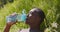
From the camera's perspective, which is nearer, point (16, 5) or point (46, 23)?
point (46, 23)

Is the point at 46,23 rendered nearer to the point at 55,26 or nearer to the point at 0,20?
the point at 55,26

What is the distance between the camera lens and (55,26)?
5180 millimetres

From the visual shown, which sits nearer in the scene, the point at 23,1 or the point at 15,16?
the point at 15,16

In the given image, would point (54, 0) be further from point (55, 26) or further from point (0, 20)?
point (0, 20)

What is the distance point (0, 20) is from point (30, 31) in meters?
5.53

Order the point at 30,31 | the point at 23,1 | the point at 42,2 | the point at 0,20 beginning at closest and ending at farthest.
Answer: the point at 30,31
the point at 42,2
the point at 23,1
the point at 0,20

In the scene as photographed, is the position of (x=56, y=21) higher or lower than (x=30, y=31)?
higher

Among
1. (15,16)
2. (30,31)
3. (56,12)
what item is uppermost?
(56,12)

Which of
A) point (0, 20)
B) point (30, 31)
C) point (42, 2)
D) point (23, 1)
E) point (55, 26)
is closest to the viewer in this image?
point (30, 31)

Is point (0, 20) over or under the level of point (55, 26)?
over

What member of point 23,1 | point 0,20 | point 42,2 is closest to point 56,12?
point 42,2

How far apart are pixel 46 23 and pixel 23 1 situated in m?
2.05

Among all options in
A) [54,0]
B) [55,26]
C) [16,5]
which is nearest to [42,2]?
[54,0]

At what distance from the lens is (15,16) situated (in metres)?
2.95
